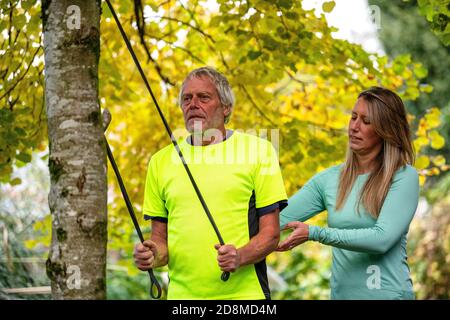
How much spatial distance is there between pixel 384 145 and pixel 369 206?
0.88 feet

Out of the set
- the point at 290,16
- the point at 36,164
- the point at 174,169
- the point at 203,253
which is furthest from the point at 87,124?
the point at 36,164

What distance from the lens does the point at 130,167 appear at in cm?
694

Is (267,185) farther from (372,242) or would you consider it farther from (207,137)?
(372,242)

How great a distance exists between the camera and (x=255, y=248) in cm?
259

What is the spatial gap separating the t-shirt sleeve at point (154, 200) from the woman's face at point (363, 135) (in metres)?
0.73

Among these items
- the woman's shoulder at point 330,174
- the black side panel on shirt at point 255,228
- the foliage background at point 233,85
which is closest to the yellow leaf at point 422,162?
the foliage background at point 233,85

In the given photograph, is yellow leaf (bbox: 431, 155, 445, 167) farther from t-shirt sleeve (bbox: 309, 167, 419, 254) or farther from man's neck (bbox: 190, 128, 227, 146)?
man's neck (bbox: 190, 128, 227, 146)

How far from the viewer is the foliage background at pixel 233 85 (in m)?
5.34

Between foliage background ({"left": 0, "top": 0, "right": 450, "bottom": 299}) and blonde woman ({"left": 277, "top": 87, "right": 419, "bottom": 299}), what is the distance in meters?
1.37

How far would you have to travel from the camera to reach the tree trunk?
3168 millimetres
